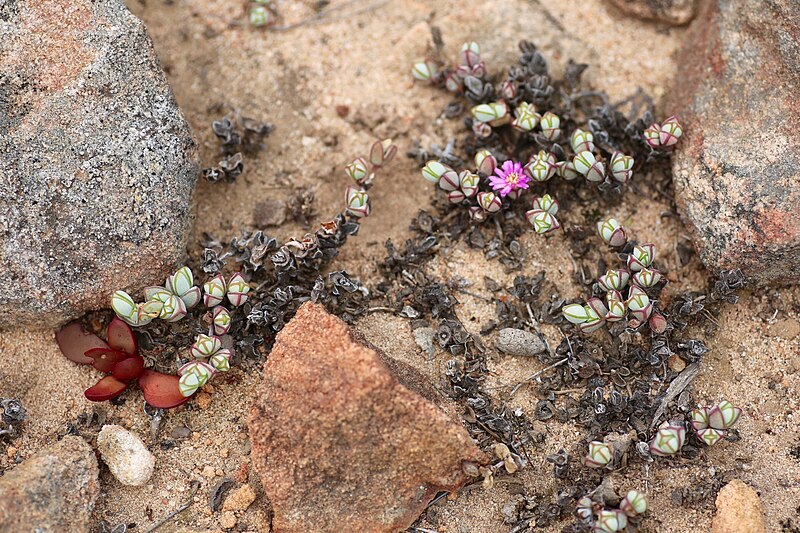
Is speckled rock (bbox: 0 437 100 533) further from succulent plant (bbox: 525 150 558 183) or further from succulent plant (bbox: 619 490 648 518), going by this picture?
succulent plant (bbox: 525 150 558 183)

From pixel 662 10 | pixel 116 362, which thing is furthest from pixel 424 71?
pixel 116 362

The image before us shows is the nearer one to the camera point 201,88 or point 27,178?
point 27,178

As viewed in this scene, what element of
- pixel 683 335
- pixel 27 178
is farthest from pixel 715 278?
pixel 27 178

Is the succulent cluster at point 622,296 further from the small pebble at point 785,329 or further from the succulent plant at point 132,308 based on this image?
the succulent plant at point 132,308

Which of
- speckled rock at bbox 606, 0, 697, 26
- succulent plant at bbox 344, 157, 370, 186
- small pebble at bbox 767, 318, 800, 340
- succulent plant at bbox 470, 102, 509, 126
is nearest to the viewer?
small pebble at bbox 767, 318, 800, 340

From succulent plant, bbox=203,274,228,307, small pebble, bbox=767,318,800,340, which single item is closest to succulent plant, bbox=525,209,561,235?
small pebble, bbox=767,318,800,340

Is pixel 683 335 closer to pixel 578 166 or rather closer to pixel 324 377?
pixel 578 166

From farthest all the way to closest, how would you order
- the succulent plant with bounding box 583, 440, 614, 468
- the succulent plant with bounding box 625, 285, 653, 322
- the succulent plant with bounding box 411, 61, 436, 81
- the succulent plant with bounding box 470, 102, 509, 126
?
1. the succulent plant with bounding box 411, 61, 436, 81
2. the succulent plant with bounding box 470, 102, 509, 126
3. the succulent plant with bounding box 625, 285, 653, 322
4. the succulent plant with bounding box 583, 440, 614, 468

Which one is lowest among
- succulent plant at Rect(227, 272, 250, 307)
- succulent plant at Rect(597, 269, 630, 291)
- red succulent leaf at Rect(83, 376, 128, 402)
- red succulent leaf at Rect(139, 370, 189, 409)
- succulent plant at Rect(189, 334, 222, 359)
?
red succulent leaf at Rect(83, 376, 128, 402)
